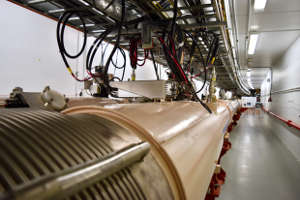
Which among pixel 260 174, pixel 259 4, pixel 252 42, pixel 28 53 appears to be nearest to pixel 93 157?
pixel 28 53

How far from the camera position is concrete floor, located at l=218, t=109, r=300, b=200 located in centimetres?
221

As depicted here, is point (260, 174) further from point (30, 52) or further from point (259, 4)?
point (30, 52)

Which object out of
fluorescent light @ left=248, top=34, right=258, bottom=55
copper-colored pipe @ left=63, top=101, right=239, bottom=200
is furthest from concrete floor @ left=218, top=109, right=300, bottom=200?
fluorescent light @ left=248, top=34, right=258, bottom=55

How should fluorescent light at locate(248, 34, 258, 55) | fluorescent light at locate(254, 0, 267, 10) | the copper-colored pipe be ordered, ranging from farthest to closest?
1. fluorescent light at locate(248, 34, 258, 55)
2. fluorescent light at locate(254, 0, 267, 10)
3. the copper-colored pipe

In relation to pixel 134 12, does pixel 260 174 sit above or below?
below

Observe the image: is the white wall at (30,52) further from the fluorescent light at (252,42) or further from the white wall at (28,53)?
the fluorescent light at (252,42)

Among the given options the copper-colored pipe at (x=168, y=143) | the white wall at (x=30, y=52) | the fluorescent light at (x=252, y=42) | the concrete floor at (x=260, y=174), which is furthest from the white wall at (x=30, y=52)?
the fluorescent light at (x=252, y=42)

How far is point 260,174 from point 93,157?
2.94 m

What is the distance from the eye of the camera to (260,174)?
2779 mm

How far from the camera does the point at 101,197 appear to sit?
37cm

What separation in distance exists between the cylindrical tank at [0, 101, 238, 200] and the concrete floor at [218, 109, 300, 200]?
185cm

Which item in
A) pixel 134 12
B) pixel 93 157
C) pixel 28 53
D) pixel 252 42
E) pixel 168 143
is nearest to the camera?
pixel 93 157

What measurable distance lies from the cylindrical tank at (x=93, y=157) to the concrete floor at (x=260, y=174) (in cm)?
185

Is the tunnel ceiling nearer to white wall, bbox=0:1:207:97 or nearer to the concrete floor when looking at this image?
white wall, bbox=0:1:207:97
